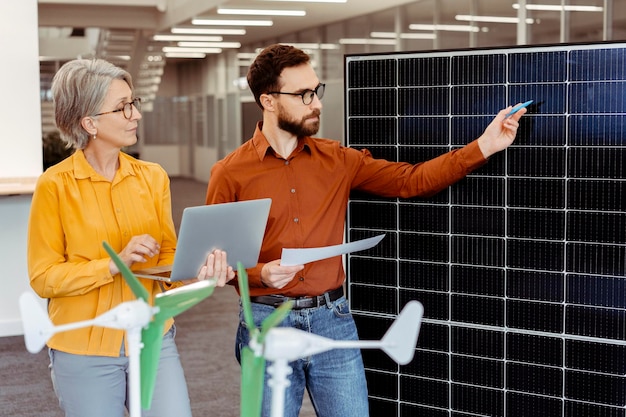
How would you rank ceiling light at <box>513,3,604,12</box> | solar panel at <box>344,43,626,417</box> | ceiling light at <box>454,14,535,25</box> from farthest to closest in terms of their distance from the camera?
ceiling light at <box>454,14,535,25</box>
ceiling light at <box>513,3,604,12</box>
solar panel at <box>344,43,626,417</box>

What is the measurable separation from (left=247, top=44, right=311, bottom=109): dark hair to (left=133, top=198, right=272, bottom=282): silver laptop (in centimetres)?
53

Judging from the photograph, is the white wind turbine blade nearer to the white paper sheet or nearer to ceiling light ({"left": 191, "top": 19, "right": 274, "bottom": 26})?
the white paper sheet

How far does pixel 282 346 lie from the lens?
1.56 meters

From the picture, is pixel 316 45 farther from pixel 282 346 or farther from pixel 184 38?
pixel 282 346

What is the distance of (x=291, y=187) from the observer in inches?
117

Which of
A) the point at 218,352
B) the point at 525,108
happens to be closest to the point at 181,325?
the point at 218,352

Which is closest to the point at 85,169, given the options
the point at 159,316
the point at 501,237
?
the point at 159,316

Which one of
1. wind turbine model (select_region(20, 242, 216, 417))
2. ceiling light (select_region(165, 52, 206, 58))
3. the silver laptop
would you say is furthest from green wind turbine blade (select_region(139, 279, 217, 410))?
ceiling light (select_region(165, 52, 206, 58))

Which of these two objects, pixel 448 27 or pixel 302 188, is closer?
pixel 302 188

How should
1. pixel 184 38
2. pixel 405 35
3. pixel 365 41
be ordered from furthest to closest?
pixel 184 38, pixel 365 41, pixel 405 35

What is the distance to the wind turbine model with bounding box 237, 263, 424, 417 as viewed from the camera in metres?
1.57

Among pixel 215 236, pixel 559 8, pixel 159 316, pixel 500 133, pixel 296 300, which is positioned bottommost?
pixel 296 300

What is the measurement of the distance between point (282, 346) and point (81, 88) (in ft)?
4.59

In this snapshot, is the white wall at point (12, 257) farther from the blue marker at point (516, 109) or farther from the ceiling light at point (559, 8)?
the ceiling light at point (559, 8)
